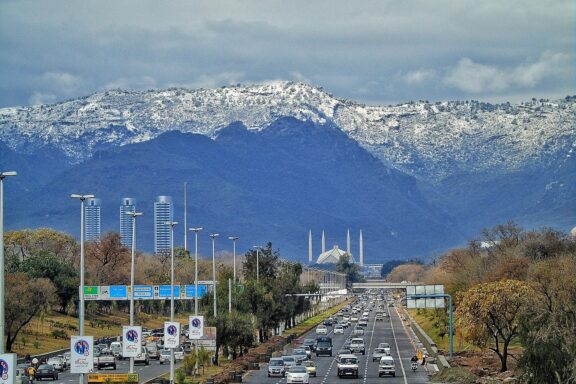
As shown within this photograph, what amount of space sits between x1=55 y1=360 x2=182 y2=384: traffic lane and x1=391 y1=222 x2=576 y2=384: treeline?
23.9 meters

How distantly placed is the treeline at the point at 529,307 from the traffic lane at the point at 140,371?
23948mm

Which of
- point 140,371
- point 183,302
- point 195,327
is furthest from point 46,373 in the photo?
point 183,302

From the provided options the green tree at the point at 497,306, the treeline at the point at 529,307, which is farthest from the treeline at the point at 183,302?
the green tree at the point at 497,306

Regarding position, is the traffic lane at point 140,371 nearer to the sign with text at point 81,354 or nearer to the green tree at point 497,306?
the green tree at point 497,306

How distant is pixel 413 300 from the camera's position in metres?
112

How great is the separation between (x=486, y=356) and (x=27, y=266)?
2795 inches

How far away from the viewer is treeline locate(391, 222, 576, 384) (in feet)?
224

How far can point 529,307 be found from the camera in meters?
79.6

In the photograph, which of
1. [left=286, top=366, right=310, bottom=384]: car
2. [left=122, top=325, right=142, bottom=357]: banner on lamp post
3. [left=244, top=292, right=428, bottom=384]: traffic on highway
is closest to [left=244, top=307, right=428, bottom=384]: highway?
[left=244, top=292, right=428, bottom=384]: traffic on highway

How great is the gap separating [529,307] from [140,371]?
31636mm

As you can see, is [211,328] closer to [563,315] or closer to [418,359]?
[418,359]

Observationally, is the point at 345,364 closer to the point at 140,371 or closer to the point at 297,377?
the point at 297,377

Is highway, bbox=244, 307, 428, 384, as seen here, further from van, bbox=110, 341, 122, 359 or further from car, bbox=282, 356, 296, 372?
van, bbox=110, 341, 122, 359

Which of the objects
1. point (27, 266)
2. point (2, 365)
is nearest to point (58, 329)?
point (27, 266)
